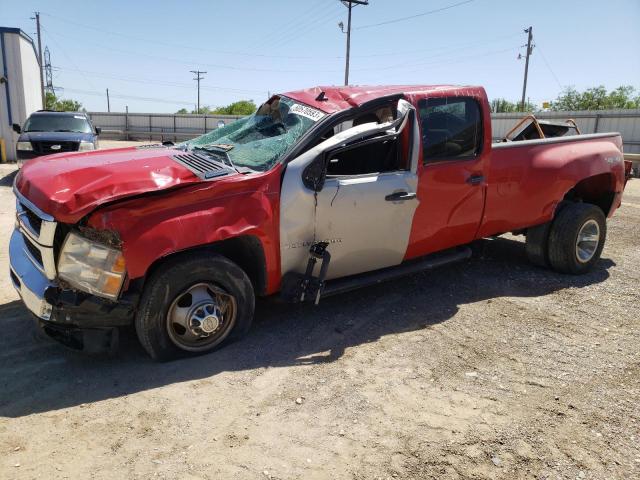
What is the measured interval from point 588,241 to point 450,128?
7.98 feet

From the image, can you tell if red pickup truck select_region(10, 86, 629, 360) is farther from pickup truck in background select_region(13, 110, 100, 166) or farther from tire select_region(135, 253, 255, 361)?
pickup truck in background select_region(13, 110, 100, 166)

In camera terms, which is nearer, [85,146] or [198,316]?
[198,316]

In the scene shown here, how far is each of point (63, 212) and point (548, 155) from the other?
453 cm

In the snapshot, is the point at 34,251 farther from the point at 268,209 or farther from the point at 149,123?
the point at 149,123

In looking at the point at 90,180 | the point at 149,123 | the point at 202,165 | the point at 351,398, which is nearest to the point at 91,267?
the point at 90,180

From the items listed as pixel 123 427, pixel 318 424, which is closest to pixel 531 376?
pixel 318 424

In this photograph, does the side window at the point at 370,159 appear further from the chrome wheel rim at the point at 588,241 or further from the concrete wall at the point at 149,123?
the concrete wall at the point at 149,123

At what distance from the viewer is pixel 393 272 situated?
4.36 meters

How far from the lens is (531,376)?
11.4ft

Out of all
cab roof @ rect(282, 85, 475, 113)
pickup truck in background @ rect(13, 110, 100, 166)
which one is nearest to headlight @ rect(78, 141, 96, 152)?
pickup truck in background @ rect(13, 110, 100, 166)

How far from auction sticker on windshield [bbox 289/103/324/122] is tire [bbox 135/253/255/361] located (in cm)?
140

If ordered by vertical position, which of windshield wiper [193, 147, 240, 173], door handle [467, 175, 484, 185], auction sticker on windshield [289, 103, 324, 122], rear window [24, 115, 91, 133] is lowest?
door handle [467, 175, 484, 185]

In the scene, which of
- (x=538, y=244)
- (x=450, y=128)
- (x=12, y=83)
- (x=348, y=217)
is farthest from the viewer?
(x=12, y=83)

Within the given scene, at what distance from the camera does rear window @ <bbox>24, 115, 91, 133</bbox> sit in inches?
486
